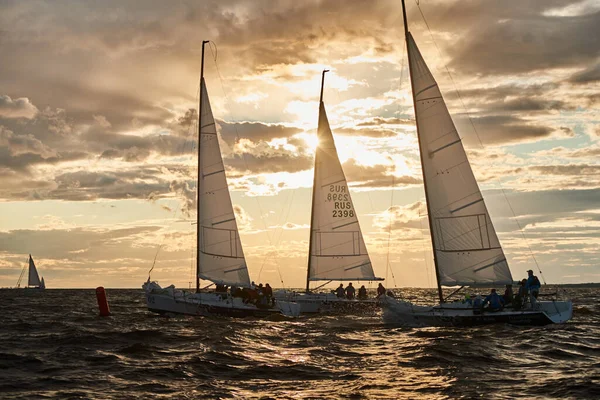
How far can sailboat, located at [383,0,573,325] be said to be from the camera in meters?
31.0

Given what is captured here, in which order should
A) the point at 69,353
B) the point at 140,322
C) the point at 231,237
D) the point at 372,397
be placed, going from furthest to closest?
the point at 231,237 < the point at 140,322 < the point at 69,353 < the point at 372,397

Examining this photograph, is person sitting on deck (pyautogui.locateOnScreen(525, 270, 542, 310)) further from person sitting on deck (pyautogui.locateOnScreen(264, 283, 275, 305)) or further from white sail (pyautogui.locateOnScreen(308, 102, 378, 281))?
white sail (pyautogui.locateOnScreen(308, 102, 378, 281))

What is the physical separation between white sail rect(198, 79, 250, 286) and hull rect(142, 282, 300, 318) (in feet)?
8.75

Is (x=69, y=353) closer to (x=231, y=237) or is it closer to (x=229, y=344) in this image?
(x=229, y=344)

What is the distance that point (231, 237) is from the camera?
4162 cm

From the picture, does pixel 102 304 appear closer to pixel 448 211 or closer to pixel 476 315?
pixel 448 211

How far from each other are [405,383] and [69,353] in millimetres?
13231

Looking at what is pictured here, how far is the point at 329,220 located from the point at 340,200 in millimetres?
1698

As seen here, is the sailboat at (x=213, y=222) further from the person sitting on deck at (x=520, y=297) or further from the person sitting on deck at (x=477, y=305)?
the person sitting on deck at (x=520, y=297)

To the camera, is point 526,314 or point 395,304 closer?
point 526,314

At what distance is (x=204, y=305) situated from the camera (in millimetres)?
37906

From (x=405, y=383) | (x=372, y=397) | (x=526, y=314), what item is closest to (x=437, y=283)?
(x=526, y=314)

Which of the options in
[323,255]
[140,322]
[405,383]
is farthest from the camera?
[323,255]

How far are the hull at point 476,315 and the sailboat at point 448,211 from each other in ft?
0.20
